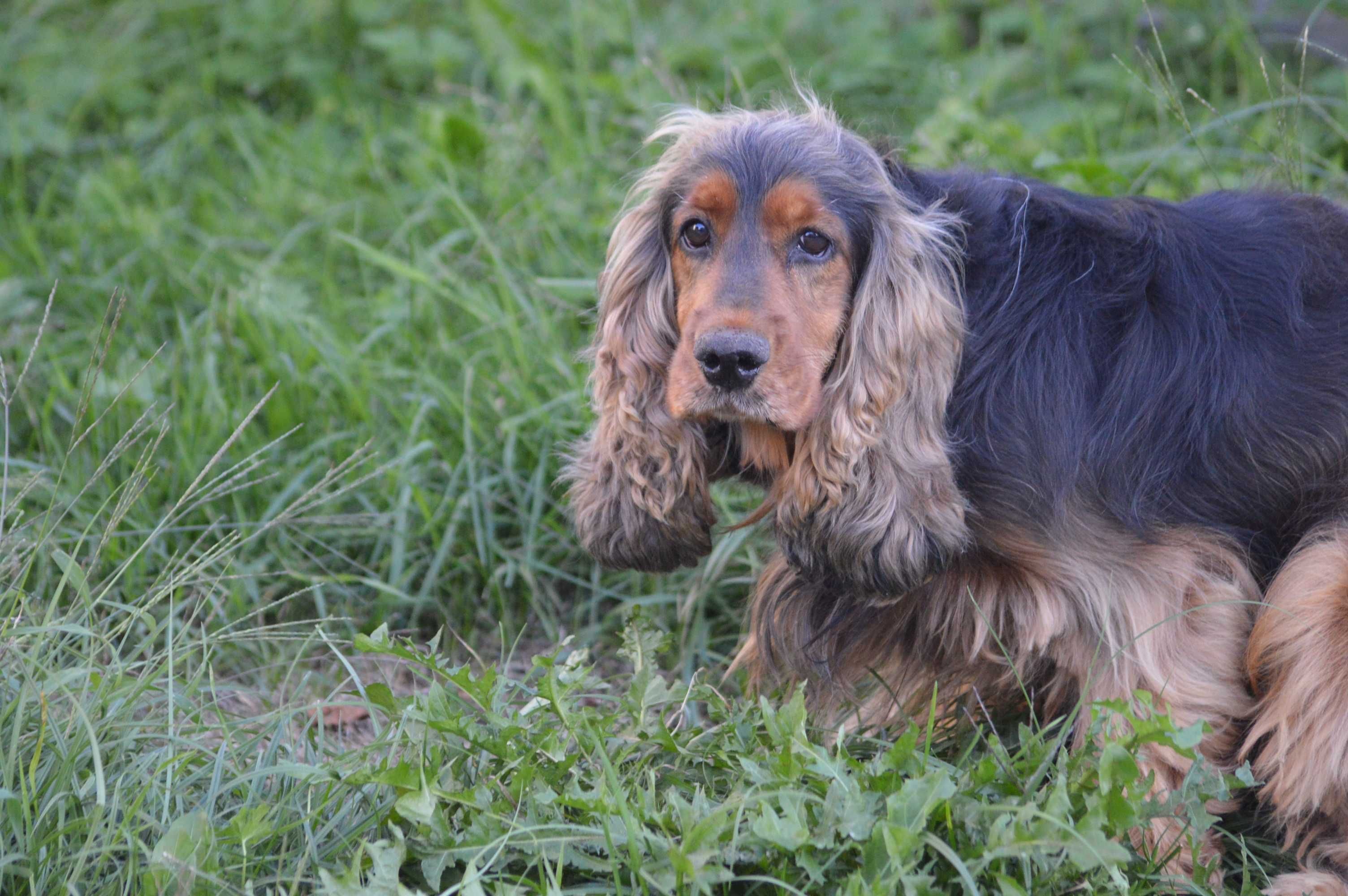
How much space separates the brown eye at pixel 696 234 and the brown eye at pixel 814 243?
0.19 meters

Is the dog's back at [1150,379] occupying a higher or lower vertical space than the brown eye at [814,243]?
lower

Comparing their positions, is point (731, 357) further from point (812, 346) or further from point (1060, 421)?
point (1060, 421)

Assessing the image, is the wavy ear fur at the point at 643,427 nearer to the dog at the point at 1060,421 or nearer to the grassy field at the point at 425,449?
Result: the dog at the point at 1060,421

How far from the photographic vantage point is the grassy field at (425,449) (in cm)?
232

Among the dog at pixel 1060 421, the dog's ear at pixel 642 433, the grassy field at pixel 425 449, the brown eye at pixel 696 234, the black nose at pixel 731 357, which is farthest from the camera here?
the dog's ear at pixel 642 433

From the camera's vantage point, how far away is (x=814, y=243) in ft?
8.64

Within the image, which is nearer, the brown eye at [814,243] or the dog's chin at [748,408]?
the dog's chin at [748,408]

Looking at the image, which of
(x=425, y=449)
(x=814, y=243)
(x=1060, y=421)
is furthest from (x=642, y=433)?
(x=425, y=449)

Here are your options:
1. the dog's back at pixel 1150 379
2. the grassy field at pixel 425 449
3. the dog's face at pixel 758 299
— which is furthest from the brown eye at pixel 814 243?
the grassy field at pixel 425 449

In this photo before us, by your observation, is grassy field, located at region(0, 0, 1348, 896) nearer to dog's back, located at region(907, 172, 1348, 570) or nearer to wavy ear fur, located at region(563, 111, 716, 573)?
wavy ear fur, located at region(563, 111, 716, 573)

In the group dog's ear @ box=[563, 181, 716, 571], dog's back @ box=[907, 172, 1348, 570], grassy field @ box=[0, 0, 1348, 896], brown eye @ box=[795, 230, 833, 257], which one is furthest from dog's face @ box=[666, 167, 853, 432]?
grassy field @ box=[0, 0, 1348, 896]

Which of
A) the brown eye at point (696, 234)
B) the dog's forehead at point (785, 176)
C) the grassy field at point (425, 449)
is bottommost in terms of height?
the grassy field at point (425, 449)

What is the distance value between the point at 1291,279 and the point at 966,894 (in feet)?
4.64

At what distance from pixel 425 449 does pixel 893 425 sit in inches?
67.2
